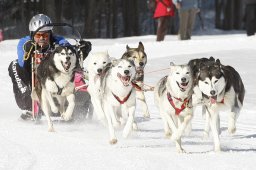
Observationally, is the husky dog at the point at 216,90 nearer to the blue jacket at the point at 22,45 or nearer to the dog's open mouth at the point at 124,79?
the dog's open mouth at the point at 124,79

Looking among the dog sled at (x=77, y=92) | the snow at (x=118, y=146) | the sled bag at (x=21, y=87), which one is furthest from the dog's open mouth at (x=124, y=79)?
the sled bag at (x=21, y=87)

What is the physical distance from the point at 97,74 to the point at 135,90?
681mm

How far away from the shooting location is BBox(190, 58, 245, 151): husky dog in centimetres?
708

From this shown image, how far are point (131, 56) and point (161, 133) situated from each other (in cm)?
120

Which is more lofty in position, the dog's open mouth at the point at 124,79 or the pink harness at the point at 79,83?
the dog's open mouth at the point at 124,79

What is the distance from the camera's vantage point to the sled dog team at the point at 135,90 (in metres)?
7.16

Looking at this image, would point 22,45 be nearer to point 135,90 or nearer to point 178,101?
point 135,90

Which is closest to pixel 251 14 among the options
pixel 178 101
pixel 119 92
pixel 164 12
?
pixel 164 12

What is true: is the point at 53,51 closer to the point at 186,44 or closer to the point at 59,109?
the point at 59,109

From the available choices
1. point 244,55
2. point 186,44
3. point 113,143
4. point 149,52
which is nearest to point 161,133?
point 113,143

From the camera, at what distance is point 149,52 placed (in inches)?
712

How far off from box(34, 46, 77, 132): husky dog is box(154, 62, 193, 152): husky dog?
1.63 metres

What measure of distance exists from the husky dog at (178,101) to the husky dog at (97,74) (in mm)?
1150

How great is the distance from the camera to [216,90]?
709 centimetres
